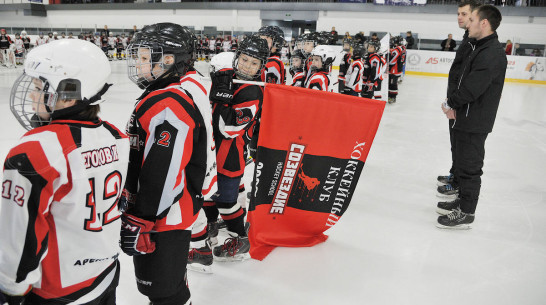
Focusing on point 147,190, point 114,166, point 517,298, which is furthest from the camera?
point 517,298

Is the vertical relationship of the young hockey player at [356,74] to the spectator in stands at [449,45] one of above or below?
below

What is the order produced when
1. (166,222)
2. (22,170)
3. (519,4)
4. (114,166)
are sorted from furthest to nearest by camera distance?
(519,4), (166,222), (114,166), (22,170)

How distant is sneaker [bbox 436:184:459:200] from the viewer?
→ 13.0ft

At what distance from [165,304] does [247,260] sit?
1076 mm

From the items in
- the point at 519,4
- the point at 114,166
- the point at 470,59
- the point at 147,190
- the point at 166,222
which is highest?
the point at 519,4

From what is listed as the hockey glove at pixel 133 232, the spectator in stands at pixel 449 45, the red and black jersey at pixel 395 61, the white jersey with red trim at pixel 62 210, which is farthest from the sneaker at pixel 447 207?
the spectator in stands at pixel 449 45

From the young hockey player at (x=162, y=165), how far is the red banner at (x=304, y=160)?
85 cm

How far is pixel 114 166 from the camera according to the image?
1231 mm

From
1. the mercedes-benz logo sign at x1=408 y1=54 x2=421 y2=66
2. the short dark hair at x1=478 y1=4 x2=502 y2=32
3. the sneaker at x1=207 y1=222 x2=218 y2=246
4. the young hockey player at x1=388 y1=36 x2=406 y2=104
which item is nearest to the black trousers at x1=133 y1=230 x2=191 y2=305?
the sneaker at x1=207 y1=222 x2=218 y2=246

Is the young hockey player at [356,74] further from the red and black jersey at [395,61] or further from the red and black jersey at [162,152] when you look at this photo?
the red and black jersey at [162,152]

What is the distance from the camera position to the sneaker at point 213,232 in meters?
2.75

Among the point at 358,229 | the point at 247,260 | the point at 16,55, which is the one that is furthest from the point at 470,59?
the point at 16,55

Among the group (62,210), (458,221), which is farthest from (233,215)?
(458,221)

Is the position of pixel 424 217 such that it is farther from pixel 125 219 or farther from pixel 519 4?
pixel 519 4
